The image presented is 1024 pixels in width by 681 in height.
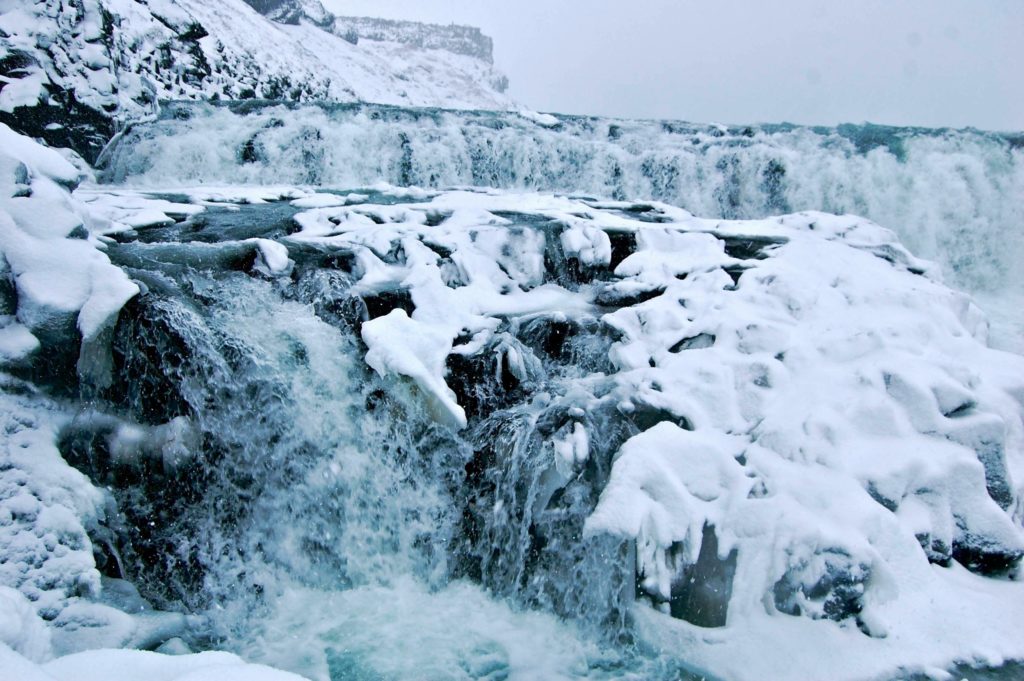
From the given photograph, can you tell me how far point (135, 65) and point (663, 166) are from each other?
11.2m

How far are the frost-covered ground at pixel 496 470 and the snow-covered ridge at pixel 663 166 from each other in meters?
5.09

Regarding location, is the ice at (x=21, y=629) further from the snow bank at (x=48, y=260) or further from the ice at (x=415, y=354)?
the ice at (x=415, y=354)

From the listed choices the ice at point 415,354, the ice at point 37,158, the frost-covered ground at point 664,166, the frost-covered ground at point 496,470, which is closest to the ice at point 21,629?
the frost-covered ground at point 496,470

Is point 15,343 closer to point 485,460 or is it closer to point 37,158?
point 37,158

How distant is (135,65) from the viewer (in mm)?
12406

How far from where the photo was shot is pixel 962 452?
2984 millimetres

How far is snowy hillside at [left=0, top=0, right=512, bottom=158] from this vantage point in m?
7.99

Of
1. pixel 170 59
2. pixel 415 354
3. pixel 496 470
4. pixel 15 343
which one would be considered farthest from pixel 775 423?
pixel 170 59

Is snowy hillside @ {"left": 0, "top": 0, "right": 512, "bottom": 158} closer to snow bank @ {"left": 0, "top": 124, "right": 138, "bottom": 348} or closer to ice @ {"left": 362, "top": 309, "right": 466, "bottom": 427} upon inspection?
snow bank @ {"left": 0, "top": 124, "right": 138, "bottom": 348}

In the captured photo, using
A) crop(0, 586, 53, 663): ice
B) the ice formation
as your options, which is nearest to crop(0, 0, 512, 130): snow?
the ice formation

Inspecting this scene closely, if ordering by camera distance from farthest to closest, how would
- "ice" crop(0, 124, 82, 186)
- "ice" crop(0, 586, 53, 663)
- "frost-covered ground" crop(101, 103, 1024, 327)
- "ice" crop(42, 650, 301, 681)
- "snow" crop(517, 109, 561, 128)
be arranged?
"snow" crop(517, 109, 561, 128)
"frost-covered ground" crop(101, 103, 1024, 327)
"ice" crop(0, 124, 82, 186)
"ice" crop(0, 586, 53, 663)
"ice" crop(42, 650, 301, 681)

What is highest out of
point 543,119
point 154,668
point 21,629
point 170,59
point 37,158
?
point 170,59

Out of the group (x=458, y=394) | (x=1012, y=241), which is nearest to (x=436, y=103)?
(x=1012, y=241)

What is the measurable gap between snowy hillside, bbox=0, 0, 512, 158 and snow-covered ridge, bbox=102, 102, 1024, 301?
734 mm
